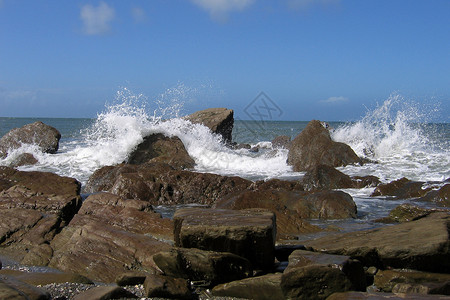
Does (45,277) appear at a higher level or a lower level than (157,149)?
lower

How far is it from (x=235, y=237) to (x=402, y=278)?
144 cm

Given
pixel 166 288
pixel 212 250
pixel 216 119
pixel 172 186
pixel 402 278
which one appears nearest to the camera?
pixel 166 288

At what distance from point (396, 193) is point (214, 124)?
8927mm

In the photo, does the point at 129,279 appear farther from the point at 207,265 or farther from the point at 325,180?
the point at 325,180

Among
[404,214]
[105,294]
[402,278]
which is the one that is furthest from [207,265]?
[404,214]

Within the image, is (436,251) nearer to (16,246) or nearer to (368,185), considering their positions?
(16,246)

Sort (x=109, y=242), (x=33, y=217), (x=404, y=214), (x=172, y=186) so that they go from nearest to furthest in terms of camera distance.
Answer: (x=109, y=242) < (x=33, y=217) < (x=404, y=214) < (x=172, y=186)

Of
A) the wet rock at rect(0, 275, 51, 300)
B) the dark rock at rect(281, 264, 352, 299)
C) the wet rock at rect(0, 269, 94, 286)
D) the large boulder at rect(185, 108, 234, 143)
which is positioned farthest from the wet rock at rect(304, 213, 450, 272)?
the large boulder at rect(185, 108, 234, 143)

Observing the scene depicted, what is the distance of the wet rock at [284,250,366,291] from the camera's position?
11.9ft

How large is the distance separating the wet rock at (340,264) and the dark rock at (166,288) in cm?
83

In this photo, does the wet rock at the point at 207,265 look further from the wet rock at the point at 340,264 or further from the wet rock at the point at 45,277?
the wet rock at the point at 45,277

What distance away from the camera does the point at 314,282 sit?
3553 millimetres

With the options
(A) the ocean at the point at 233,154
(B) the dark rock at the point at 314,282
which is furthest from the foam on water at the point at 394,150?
(B) the dark rock at the point at 314,282

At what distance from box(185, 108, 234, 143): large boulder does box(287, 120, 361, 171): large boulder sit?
14.4 ft
